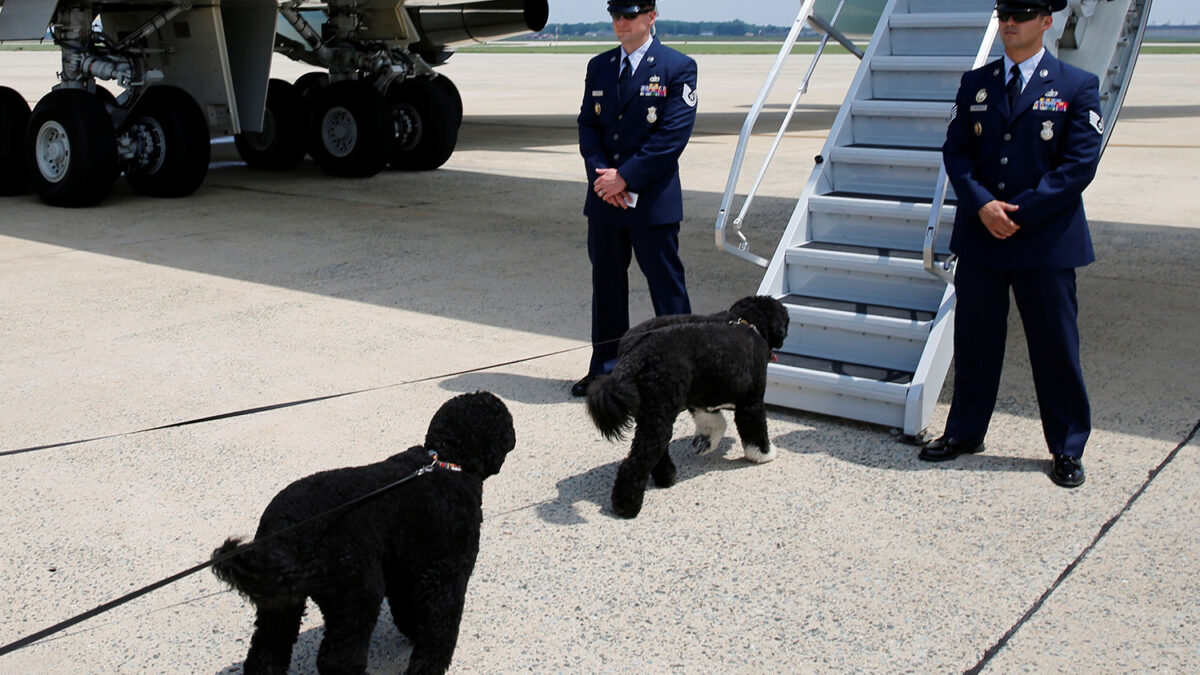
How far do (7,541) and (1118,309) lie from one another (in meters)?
6.22

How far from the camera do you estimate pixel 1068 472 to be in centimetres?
429

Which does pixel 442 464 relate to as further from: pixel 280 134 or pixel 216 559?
pixel 280 134

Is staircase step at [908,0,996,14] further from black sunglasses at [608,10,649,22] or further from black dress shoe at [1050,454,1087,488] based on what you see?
black dress shoe at [1050,454,1087,488]

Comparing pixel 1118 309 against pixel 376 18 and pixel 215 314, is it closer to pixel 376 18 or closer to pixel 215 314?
pixel 215 314

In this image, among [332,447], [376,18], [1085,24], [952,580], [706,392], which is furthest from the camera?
[376,18]

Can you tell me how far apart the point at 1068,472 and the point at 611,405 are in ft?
6.17

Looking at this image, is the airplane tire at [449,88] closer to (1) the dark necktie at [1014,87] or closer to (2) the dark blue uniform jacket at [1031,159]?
(2) the dark blue uniform jacket at [1031,159]

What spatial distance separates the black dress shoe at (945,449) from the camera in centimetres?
455

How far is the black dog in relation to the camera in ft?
12.5

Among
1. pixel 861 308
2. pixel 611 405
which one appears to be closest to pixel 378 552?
pixel 611 405

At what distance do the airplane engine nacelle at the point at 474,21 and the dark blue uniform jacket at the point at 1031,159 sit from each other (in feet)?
38.1

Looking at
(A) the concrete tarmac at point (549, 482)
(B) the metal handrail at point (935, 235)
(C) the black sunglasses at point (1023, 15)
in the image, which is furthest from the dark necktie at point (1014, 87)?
(A) the concrete tarmac at point (549, 482)

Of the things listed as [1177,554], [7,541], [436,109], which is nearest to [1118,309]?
[1177,554]

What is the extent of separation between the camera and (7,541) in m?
3.81
